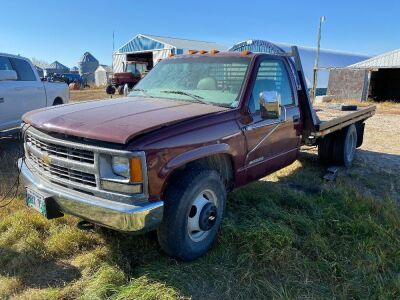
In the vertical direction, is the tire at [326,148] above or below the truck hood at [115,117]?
below

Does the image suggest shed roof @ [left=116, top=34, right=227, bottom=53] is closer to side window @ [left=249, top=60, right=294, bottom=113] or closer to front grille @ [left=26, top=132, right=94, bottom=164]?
side window @ [left=249, top=60, right=294, bottom=113]

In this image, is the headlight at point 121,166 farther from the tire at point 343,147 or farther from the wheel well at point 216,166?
the tire at point 343,147

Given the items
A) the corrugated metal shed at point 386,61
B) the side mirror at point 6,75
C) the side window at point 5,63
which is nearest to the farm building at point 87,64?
the corrugated metal shed at point 386,61

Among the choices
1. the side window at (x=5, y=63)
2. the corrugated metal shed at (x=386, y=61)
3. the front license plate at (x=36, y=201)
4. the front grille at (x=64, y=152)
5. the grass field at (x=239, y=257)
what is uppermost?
the corrugated metal shed at (x=386, y=61)

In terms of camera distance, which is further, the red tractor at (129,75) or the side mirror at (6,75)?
the red tractor at (129,75)

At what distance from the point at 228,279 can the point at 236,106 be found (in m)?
1.65

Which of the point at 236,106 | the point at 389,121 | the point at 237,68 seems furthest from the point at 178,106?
the point at 389,121

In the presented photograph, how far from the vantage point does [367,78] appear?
22.2 m

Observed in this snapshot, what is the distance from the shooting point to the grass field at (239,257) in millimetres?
3016

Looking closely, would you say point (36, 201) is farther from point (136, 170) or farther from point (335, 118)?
point (335, 118)

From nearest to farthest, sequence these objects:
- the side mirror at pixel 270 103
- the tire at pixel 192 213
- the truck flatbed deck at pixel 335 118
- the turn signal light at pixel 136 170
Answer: the turn signal light at pixel 136 170
the tire at pixel 192 213
the side mirror at pixel 270 103
the truck flatbed deck at pixel 335 118

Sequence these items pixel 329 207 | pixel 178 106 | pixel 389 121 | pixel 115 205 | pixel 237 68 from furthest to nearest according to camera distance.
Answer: pixel 389 121 < pixel 329 207 < pixel 237 68 < pixel 178 106 < pixel 115 205

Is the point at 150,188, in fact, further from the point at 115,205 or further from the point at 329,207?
the point at 329,207

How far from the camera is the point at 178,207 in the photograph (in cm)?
305
